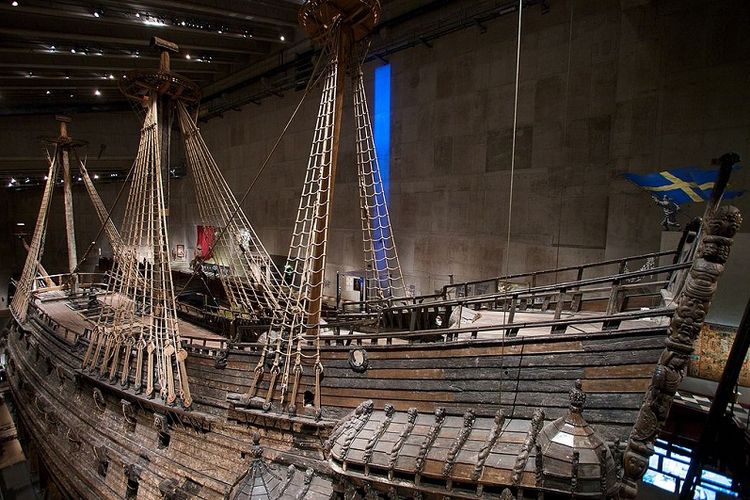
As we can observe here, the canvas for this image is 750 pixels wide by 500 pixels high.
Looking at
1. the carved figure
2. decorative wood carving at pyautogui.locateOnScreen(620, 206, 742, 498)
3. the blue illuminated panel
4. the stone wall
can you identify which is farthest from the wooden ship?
the blue illuminated panel

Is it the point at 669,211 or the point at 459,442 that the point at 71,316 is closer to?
the point at 459,442

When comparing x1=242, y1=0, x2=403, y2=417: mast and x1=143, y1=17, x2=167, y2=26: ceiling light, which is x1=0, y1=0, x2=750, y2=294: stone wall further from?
x1=143, y1=17, x2=167, y2=26: ceiling light

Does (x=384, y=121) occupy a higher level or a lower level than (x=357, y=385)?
higher

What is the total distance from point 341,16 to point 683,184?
491 centimetres

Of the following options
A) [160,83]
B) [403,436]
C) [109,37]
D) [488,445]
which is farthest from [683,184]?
[109,37]

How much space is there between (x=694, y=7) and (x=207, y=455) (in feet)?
30.8

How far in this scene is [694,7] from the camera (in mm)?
5496

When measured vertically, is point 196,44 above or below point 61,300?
above

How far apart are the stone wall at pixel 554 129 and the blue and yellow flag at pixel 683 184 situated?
0.67 metres

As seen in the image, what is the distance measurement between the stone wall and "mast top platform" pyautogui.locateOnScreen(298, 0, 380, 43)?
316 cm

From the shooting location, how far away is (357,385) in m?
3.59

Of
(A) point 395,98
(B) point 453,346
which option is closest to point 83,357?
(B) point 453,346

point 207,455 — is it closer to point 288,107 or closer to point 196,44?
point 288,107

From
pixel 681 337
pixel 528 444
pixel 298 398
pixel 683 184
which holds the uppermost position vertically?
pixel 683 184
